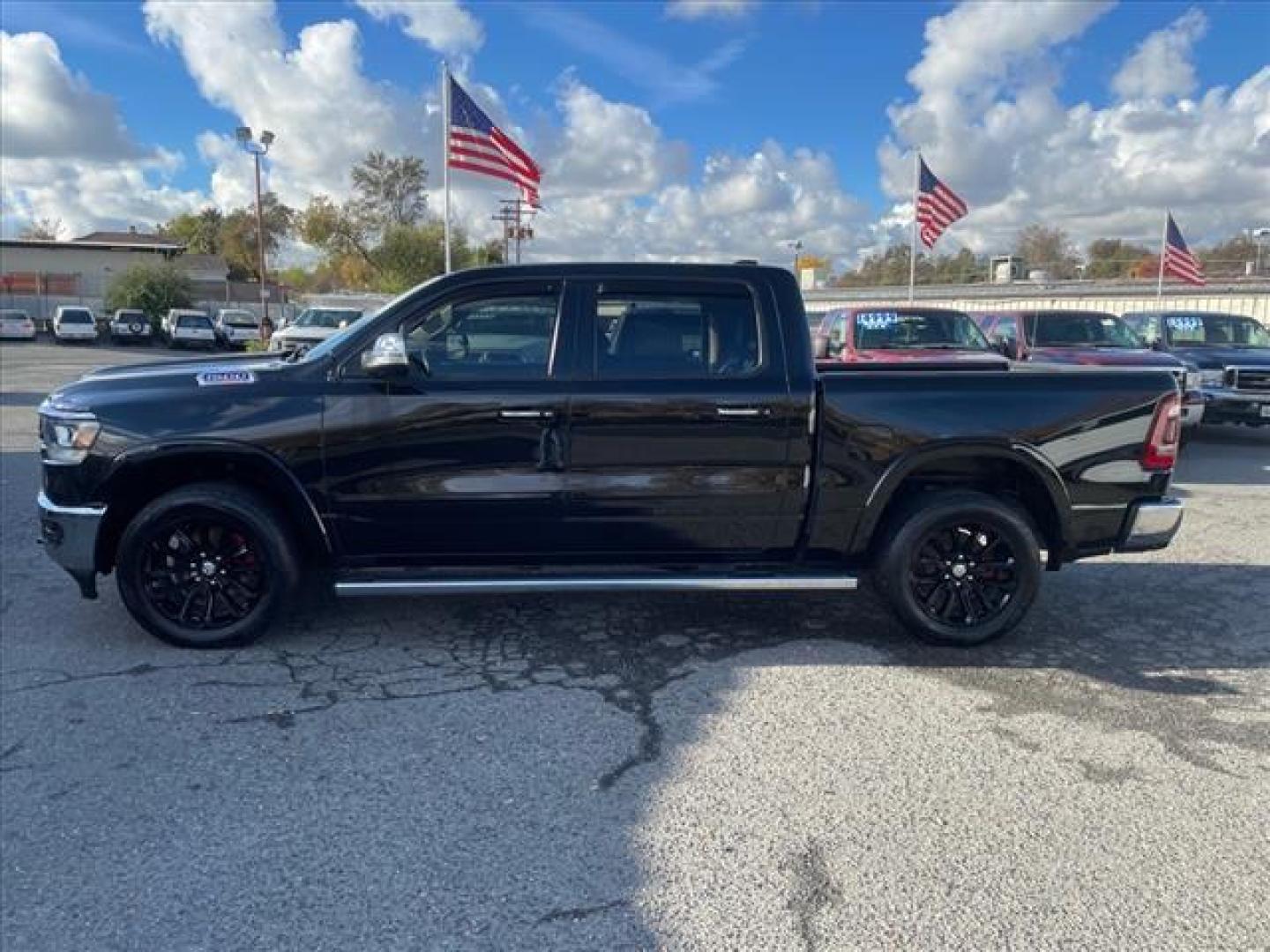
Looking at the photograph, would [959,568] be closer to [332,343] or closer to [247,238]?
[332,343]

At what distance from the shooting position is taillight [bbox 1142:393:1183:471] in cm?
464

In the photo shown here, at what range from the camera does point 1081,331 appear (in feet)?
41.1

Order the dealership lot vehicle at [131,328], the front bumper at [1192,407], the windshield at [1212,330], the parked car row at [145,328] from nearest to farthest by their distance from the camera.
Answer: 1. the front bumper at [1192,407]
2. the windshield at [1212,330]
3. the parked car row at [145,328]
4. the dealership lot vehicle at [131,328]

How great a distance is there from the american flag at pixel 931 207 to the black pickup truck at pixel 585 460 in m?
17.6

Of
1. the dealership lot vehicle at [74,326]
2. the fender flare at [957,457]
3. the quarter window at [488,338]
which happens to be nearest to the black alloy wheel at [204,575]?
the quarter window at [488,338]

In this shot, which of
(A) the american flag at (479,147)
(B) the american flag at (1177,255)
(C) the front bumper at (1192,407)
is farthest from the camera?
(B) the american flag at (1177,255)

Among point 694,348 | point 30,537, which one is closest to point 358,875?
point 694,348

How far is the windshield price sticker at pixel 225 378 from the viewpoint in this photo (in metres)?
4.44

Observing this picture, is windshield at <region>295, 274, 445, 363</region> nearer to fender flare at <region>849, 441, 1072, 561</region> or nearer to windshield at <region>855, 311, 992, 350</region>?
fender flare at <region>849, 441, 1072, 561</region>

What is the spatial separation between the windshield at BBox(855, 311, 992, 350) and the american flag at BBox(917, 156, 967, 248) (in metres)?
10.3

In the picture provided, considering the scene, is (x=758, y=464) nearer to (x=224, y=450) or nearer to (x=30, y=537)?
(x=224, y=450)

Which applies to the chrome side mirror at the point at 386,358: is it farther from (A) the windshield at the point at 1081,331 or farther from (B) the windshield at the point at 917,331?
(A) the windshield at the point at 1081,331

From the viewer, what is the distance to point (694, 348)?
4.63 metres

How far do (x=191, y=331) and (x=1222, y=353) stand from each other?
121 feet
